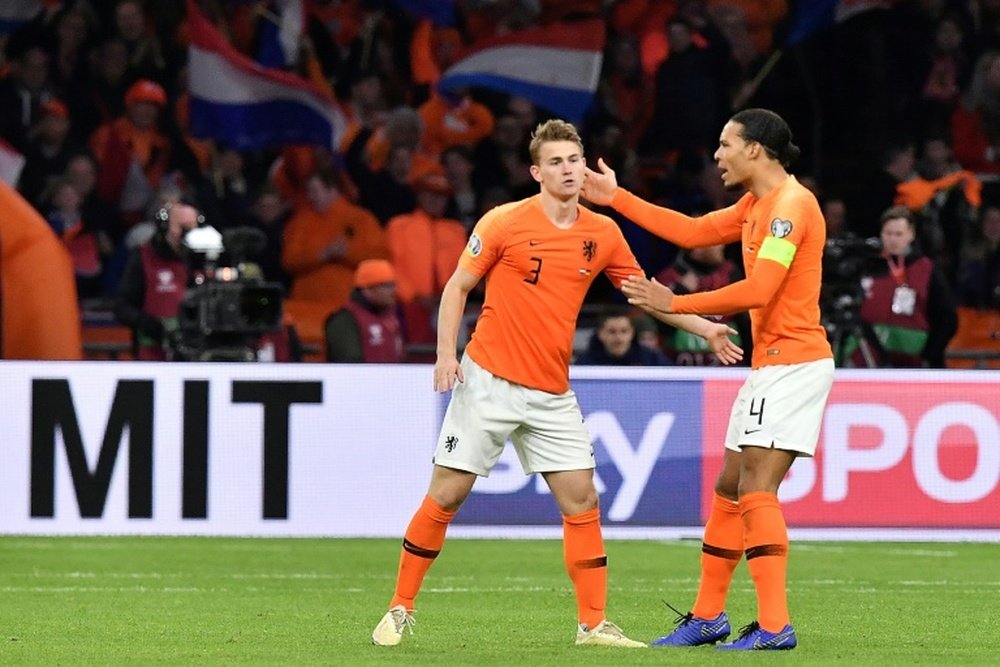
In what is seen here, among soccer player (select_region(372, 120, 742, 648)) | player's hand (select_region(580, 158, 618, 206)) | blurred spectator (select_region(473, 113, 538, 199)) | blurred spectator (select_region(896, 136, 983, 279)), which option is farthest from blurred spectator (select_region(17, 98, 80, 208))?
soccer player (select_region(372, 120, 742, 648))

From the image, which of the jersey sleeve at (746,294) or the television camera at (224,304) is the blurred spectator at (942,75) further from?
the jersey sleeve at (746,294)

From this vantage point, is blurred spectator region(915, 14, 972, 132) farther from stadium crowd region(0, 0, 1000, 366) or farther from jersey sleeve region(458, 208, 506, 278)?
jersey sleeve region(458, 208, 506, 278)

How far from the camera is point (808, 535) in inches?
544

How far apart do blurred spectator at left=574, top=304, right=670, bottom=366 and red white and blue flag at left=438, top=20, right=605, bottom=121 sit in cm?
402

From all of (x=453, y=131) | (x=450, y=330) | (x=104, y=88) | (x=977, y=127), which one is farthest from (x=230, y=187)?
(x=450, y=330)

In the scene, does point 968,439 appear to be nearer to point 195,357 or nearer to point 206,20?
point 195,357

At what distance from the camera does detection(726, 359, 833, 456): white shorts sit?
8.09 m

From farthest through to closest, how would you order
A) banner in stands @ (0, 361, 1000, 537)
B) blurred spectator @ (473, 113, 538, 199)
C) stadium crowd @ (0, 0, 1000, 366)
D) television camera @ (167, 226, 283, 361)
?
blurred spectator @ (473, 113, 538, 199), stadium crowd @ (0, 0, 1000, 366), television camera @ (167, 226, 283, 361), banner in stands @ (0, 361, 1000, 537)

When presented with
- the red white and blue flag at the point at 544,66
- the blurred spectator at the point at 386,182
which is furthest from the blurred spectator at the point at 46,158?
the red white and blue flag at the point at 544,66

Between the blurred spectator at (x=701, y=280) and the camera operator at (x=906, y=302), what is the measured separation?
96 cm

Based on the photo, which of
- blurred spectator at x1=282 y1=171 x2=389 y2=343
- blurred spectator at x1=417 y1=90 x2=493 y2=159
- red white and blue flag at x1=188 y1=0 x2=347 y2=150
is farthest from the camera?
blurred spectator at x1=417 y1=90 x2=493 y2=159

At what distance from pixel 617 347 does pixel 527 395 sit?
608 centimetres

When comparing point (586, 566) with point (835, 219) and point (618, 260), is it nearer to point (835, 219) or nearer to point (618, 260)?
point (618, 260)

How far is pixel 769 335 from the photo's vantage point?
8.22 meters
